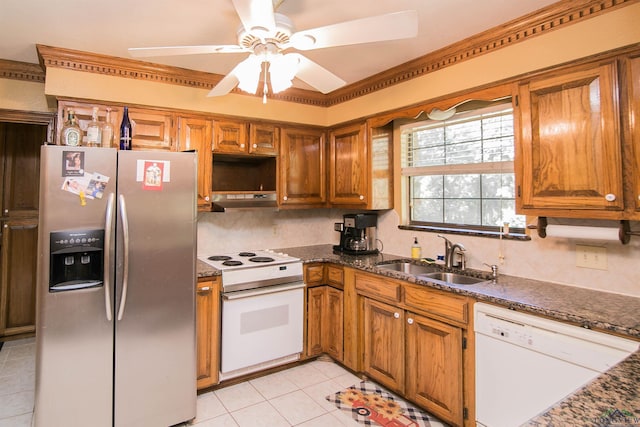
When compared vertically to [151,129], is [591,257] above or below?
below

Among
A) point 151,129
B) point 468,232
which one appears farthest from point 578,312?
point 151,129

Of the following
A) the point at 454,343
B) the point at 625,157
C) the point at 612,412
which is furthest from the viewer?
the point at 454,343

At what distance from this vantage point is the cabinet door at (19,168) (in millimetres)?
3617

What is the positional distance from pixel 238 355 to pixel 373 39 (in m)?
2.35

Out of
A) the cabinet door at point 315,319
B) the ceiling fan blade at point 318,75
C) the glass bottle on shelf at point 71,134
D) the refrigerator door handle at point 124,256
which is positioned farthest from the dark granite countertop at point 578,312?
the ceiling fan blade at point 318,75

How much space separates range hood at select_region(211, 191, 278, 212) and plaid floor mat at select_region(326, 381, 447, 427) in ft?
5.39

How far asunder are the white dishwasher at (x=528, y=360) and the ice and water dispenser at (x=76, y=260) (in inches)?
86.3

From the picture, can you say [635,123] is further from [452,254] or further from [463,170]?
[452,254]

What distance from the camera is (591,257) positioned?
205cm

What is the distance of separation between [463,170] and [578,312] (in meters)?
1.42

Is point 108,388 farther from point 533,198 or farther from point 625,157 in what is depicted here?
point 625,157

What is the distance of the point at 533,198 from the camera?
2.04 m

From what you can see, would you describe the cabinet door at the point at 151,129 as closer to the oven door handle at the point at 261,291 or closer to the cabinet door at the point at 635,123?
the oven door handle at the point at 261,291

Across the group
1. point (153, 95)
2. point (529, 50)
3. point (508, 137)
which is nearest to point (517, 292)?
point (508, 137)
